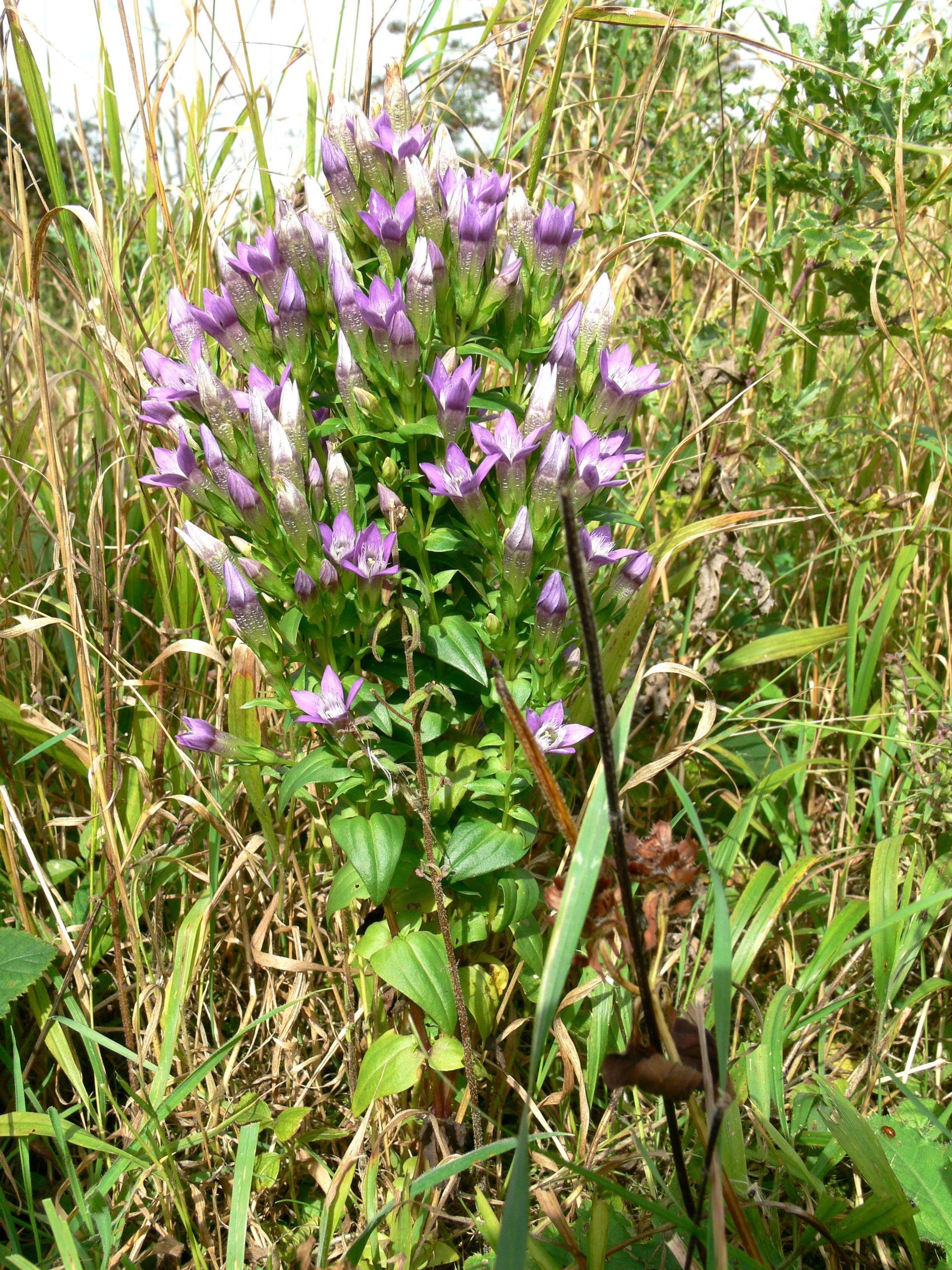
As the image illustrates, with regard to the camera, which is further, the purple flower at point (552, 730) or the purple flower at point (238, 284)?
the purple flower at point (238, 284)

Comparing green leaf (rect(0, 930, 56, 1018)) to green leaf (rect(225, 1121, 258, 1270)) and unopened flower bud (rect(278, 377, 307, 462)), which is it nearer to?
green leaf (rect(225, 1121, 258, 1270))

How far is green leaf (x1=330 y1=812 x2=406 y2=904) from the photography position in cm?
161

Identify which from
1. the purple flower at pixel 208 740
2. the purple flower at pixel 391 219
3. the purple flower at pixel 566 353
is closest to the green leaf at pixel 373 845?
the purple flower at pixel 208 740

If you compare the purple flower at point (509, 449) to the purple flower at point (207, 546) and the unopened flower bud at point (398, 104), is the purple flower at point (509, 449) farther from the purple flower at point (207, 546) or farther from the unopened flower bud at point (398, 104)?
the unopened flower bud at point (398, 104)

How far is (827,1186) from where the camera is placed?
1.68 metres

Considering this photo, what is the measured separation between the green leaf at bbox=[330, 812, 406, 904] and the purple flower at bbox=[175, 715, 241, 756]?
0.24 metres

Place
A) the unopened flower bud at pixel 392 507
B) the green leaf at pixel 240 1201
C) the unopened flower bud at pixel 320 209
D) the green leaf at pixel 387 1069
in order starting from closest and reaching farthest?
the green leaf at pixel 240 1201 < the unopened flower bud at pixel 392 507 < the green leaf at pixel 387 1069 < the unopened flower bud at pixel 320 209

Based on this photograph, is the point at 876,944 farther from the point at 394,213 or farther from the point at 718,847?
the point at 394,213

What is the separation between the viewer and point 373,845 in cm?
166

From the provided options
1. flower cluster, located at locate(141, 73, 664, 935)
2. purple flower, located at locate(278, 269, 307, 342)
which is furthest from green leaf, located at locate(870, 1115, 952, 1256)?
purple flower, located at locate(278, 269, 307, 342)

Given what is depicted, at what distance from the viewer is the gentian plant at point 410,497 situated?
5.43ft

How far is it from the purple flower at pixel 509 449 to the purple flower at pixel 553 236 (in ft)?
1.15

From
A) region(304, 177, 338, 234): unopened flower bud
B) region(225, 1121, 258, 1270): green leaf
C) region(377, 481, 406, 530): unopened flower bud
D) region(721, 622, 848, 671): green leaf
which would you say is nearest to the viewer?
region(225, 1121, 258, 1270): green leaf

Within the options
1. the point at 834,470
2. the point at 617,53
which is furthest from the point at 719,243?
the point at 617,53
